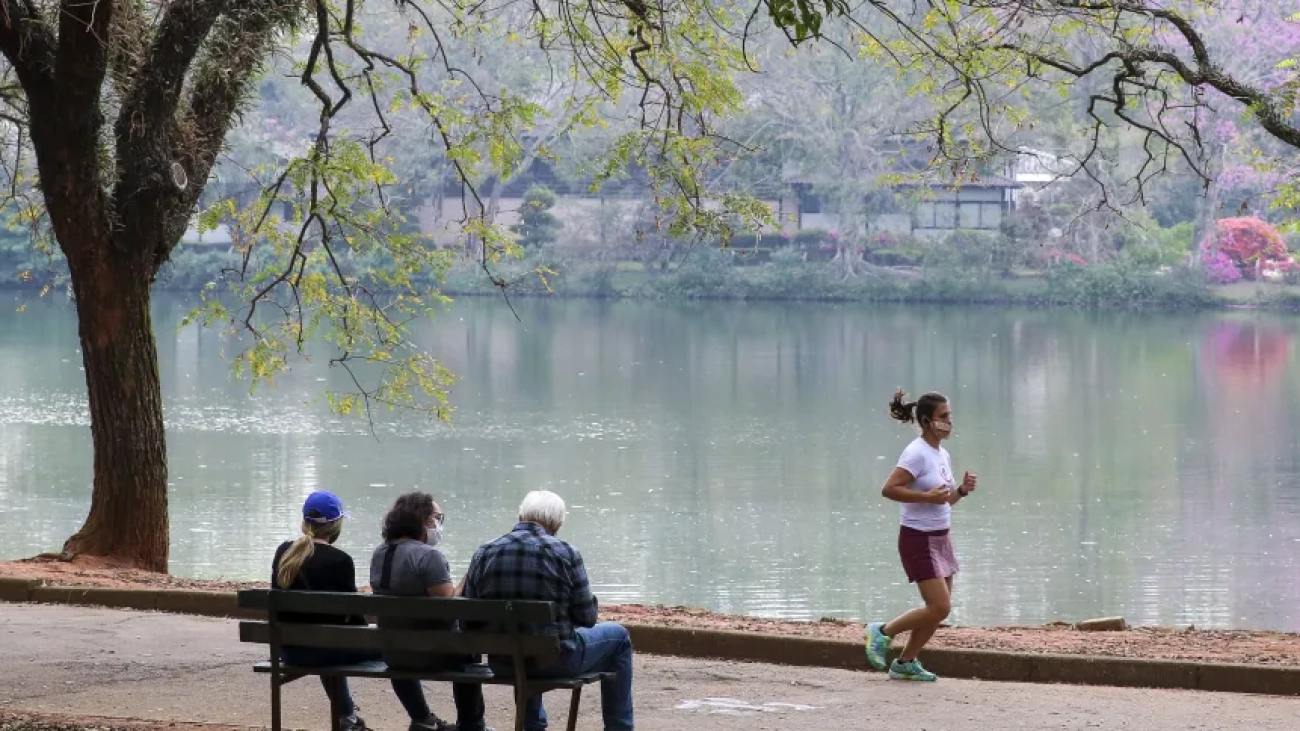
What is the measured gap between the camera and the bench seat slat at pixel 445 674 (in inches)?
246

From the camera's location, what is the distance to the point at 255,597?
641 cm

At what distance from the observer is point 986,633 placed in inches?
409

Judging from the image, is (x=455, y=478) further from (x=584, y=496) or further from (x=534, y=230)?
(x=534, y=230)

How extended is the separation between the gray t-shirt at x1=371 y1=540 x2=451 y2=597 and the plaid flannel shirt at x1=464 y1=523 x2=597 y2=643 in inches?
7.9

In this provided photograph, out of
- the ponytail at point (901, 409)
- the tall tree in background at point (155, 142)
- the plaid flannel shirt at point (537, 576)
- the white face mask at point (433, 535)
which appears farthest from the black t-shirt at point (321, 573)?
the tall tree in background at point (155, 142)

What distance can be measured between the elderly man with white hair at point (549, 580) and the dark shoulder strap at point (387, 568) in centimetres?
30

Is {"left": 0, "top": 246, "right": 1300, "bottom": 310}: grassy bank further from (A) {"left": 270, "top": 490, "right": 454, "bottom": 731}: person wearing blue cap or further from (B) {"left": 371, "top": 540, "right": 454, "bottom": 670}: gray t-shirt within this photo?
(B) {"left": 371, "top": 540, "right": 454, "bottom": 670}: gray t-shirt

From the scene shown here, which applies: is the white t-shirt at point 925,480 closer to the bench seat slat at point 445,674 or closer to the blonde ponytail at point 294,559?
the bench seat slat at point 445,674

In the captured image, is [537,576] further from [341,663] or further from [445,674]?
[341,663]

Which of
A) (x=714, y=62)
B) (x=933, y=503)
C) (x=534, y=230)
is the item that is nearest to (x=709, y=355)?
(x=534, y=230)

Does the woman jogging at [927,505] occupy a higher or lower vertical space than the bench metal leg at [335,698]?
higher

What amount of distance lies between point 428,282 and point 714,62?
55.0m

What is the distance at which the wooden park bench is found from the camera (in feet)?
19.9

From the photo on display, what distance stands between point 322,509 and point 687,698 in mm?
2183
